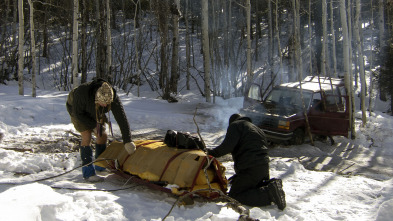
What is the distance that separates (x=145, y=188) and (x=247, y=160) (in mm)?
1439

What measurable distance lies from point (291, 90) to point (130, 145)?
6.30 m

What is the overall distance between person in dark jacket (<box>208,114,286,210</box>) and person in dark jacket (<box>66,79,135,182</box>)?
4.32 ft

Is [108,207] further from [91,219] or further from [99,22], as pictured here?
[99,22]

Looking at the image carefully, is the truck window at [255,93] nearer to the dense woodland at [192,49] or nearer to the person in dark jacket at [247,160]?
the dense woodland at [192,49]

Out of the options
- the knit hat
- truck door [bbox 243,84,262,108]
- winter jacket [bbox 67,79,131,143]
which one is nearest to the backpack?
winter jacket [bbox 67,79,131,143]

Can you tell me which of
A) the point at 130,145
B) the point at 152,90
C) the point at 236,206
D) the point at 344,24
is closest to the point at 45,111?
the point at 130,145

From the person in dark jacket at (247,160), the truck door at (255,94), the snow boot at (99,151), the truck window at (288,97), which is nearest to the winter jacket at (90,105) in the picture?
the snow boot at (99,151)

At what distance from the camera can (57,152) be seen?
6809mm

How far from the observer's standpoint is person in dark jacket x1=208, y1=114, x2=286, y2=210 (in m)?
4.60

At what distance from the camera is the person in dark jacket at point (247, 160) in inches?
181

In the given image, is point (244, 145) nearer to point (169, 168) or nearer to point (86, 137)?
point (169, 168)

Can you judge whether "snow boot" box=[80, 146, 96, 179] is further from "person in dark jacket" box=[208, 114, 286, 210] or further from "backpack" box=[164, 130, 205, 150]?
"person in dark jacket" box=[208, 114, 286, 210]

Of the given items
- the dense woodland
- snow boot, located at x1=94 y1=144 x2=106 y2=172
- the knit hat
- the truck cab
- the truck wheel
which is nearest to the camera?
the knit hat

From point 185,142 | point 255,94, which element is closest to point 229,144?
point 185,142
